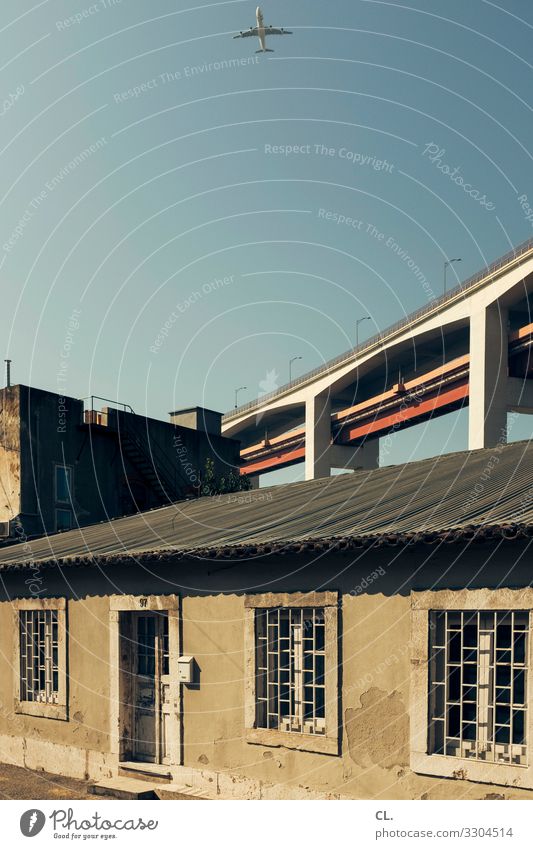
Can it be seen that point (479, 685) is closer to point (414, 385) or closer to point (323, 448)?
point (414, 385)

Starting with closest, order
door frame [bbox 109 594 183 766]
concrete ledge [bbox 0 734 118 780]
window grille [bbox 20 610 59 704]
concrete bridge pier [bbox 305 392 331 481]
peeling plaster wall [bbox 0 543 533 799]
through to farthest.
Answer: peeling plaster wall [bbox 0 543 533 799] < door frame [bbox 109 594 183 766] < concrete ledge [bbox 0 734 118 780] < window grille [bbox 20 610 59 704] < concrete bridge pier [bbox 305 392 331 481]

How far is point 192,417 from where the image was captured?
1362 inches

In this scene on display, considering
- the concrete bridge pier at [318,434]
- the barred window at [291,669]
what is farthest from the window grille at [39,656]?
the concrete bridge pier at [318,434]

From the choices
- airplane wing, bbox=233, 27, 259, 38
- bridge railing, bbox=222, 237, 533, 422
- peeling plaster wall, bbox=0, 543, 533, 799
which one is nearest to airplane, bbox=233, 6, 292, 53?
airplane wing, bbox=233, 27, 259, 38

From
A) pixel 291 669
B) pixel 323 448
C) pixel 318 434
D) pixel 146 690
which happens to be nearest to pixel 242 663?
pixel 291 669

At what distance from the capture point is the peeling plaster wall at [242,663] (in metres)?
10.2

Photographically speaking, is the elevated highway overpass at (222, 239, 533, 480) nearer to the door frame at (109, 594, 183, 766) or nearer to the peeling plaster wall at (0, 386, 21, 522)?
the peeling plaster wall at (0, 386, 21, 522)

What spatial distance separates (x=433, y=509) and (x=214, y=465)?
2247cm

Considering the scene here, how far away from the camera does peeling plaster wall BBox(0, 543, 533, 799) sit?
10188 mm

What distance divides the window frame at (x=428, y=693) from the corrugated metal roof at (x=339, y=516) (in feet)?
2.85

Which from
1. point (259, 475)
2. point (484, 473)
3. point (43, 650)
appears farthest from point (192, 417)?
point (259, 475)

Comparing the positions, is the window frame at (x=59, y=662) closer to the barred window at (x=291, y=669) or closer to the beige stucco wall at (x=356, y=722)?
the beige stucco wall at (x=356, y=722)

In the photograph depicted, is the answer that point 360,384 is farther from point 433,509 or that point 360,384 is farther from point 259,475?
point 433,509

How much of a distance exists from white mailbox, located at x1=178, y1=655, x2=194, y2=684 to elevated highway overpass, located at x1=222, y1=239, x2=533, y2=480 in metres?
31.0
